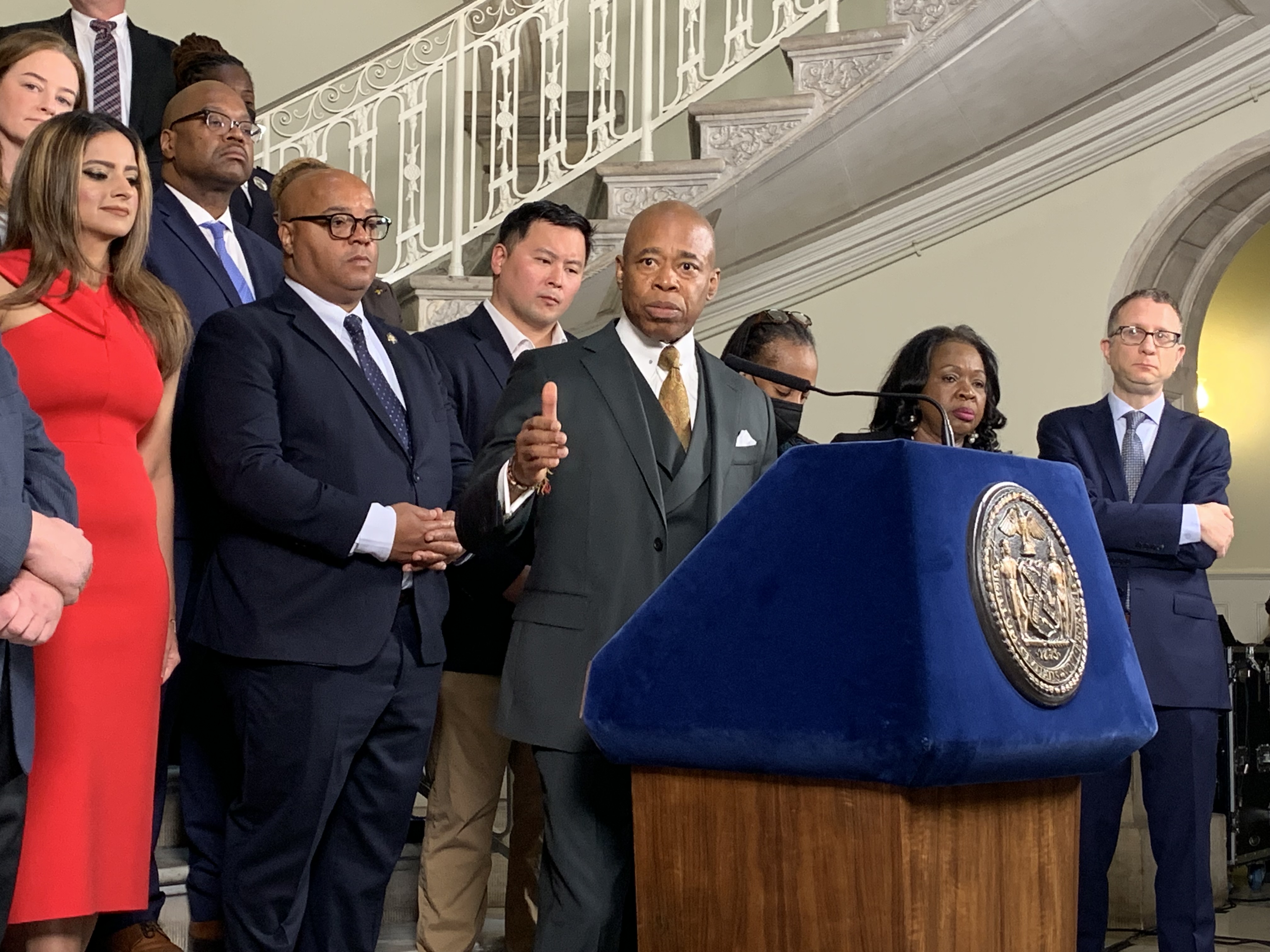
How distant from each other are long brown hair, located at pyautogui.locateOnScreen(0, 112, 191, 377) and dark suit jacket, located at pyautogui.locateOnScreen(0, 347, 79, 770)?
58 cm

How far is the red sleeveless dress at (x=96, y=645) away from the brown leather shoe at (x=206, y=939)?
0.30m

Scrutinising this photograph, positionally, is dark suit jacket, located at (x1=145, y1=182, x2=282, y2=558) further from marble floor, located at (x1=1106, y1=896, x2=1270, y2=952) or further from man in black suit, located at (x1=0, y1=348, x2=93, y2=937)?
marble floor, located at (x1=1106, y1=896, x2=1270, y2=952)

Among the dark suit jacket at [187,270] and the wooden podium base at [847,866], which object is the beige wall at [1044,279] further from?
the wooden podium base at [847,866]

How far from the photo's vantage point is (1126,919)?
166 inches

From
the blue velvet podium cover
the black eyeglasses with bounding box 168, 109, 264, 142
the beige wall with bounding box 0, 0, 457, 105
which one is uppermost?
the beige wall with bounding box 0, 0, 457, 105

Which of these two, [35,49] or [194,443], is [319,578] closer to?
[194,443]

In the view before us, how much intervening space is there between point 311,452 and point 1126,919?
117 inches

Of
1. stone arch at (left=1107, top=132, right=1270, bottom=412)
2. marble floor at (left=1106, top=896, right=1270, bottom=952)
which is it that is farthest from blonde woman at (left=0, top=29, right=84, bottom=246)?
stone arch at (left=1107, top=132, right=1270, bottom=412)

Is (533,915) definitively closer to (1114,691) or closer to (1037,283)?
(1114,691)

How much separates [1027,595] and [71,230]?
1.68 meters

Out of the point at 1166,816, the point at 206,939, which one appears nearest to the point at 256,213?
the point at 206,939

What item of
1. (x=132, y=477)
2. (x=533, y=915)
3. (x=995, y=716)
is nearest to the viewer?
(x=995, y=716)

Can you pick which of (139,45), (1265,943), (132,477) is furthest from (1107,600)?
(139,45)

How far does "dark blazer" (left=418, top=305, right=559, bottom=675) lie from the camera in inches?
109
